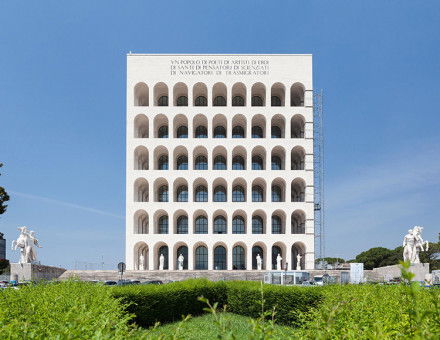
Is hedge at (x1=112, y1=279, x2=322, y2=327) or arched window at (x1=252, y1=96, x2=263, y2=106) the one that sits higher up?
arched window at (x1=252, y1=96, x2=263, y2=106)

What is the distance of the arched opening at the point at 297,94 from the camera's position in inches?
2015

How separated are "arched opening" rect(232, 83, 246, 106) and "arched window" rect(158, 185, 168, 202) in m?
14.8

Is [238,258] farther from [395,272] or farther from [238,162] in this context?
[395,272]

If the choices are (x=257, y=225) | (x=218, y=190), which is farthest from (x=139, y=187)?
(x=257, y=225)

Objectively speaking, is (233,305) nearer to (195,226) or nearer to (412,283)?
(412,283)

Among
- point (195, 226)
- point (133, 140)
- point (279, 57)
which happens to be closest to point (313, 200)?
point (195, 226)

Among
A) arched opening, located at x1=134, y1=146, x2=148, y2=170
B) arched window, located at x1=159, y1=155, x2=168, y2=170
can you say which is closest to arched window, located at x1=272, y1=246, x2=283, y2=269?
arched window, located at x1=159, y1=155, x2=168, y2=170

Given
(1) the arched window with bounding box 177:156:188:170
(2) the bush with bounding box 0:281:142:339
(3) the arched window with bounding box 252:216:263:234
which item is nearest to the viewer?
(2) the bush with bounding box 0:281:142:339

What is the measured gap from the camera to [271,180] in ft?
158

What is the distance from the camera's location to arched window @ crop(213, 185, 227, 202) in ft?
172

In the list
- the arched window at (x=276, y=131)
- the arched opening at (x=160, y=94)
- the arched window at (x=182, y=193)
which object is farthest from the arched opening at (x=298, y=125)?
the arched opening at (x=160, y=94)

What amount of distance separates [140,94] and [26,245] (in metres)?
23.8

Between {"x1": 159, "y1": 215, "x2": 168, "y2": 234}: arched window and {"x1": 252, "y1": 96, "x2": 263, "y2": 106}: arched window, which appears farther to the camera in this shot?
{"x1": 252, "y1": 96, "x2": 263, "y2": 106}: arched window

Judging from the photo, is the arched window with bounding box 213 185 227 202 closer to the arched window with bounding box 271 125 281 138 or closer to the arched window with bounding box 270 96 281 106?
the arched window with bounding box 271 125 281 138
